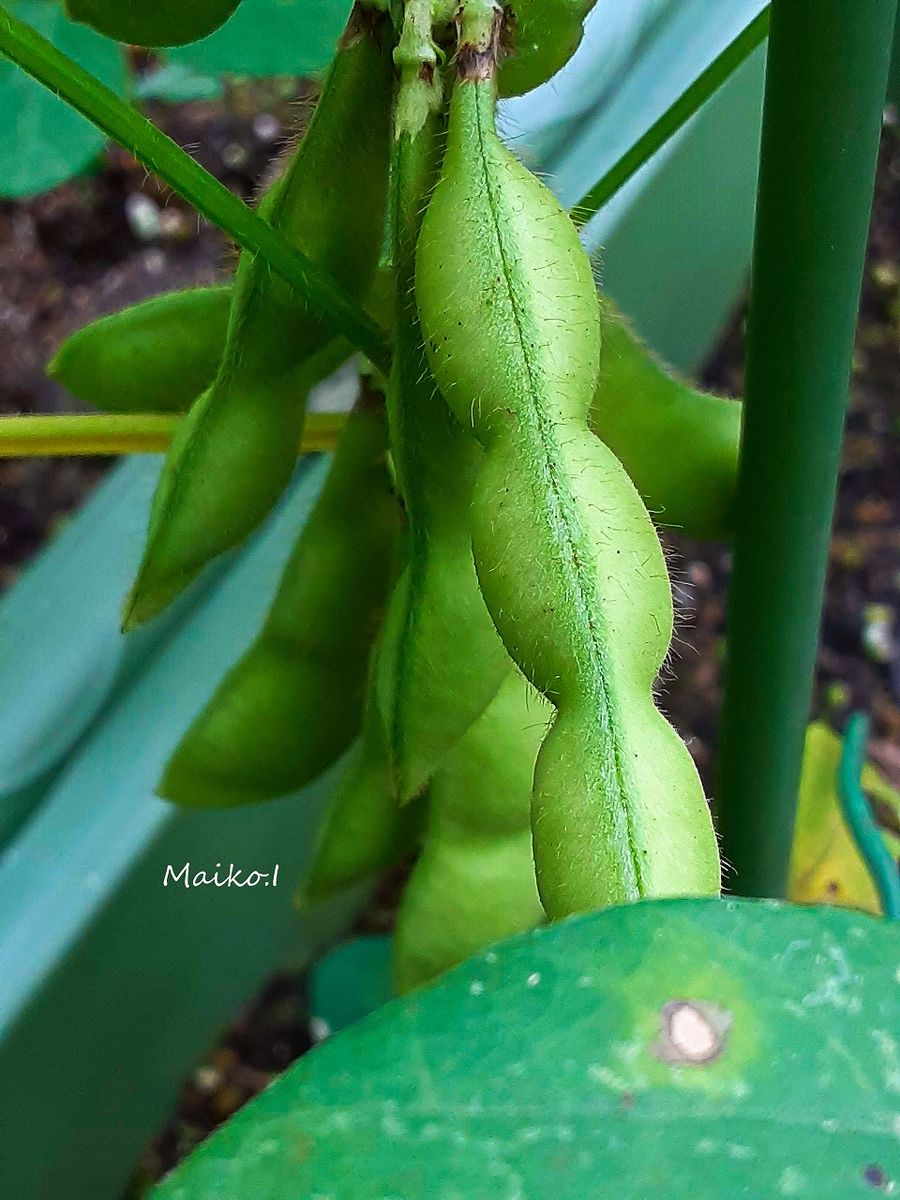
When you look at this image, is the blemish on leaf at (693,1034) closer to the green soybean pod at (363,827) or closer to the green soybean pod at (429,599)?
the green soybean pod at (429,599)

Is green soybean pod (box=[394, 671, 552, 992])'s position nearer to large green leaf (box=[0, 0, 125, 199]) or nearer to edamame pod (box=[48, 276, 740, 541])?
edamame pod (box=[48, 276, 740, 541])

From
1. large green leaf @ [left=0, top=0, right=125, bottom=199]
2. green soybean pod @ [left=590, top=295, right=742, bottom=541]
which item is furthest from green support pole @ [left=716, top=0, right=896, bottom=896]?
large green leaf @ [left=0, top=0, right=125, bottom=199]

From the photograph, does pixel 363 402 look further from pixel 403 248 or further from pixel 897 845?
pixel 897 845

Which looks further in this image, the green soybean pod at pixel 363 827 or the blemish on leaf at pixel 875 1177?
the green soybean pod at pixel 363 827

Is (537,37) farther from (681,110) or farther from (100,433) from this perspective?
(100,433)

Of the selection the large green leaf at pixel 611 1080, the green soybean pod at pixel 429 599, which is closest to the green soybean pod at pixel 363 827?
the green soybean pod at pixel 429 599

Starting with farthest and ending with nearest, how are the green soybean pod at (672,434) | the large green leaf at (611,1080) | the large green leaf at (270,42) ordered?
1. the large green leaf at (270,42)
2. the green soybean pod at (672,434)
3. the large green leaf at (611,1080)

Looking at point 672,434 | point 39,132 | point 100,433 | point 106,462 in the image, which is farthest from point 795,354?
point 106,462

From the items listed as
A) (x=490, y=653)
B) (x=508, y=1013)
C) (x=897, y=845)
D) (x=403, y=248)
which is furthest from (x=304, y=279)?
(x=897, y=845)
